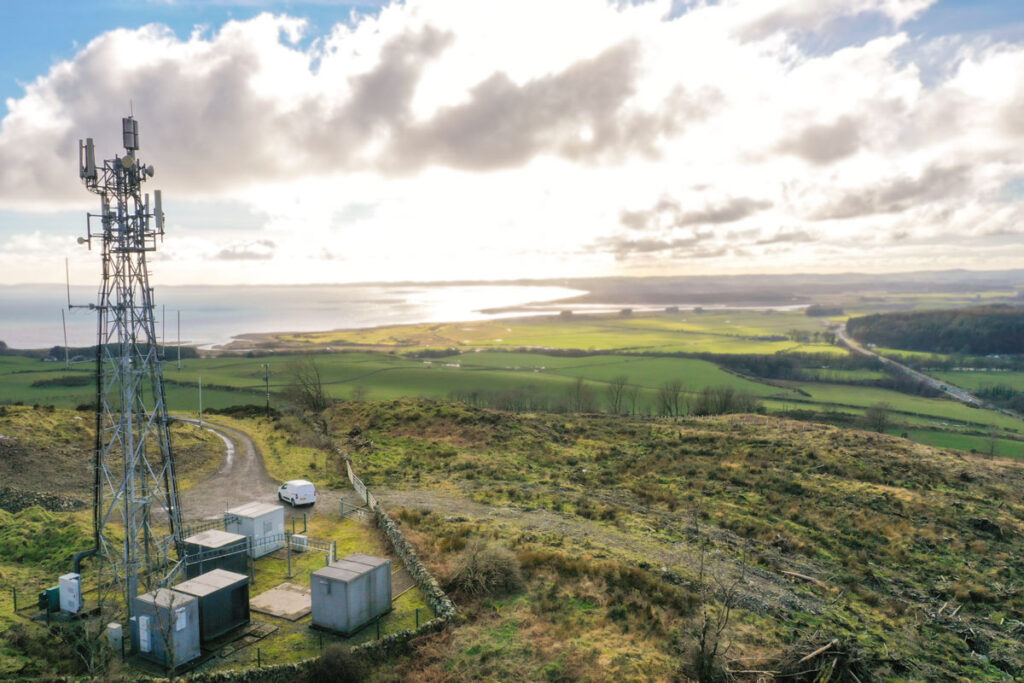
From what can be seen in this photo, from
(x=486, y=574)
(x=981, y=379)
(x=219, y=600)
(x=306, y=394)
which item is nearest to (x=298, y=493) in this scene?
(x=219, y=600)

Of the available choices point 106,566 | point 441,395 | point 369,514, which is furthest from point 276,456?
point 441,395

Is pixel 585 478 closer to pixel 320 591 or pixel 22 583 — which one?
pixel 320 591

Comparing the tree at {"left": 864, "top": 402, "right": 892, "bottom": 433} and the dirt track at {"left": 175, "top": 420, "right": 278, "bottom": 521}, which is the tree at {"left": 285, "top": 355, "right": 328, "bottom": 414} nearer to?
the dirt track at {"left": 175, "top": 420, "right": 278, "bottom": 521}

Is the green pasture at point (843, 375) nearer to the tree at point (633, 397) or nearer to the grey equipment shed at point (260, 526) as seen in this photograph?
the tree at point (633, 397)

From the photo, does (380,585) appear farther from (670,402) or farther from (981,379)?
(981,379)

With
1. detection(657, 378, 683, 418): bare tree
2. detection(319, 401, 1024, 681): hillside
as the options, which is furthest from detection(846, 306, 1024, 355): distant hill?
detection(319, 401, 1024, 681): hillside
